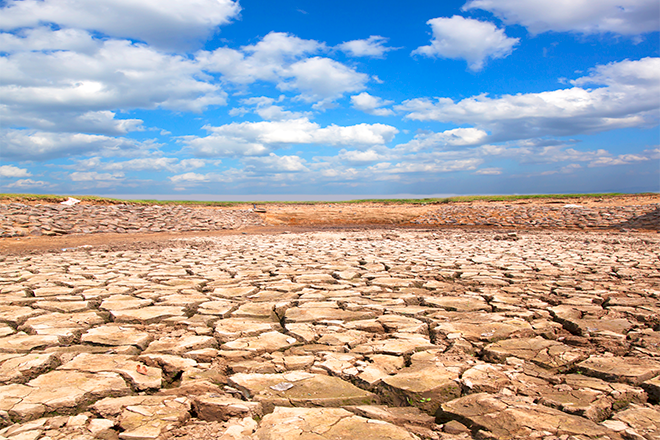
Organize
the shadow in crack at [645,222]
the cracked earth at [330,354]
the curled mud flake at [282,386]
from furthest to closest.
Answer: the shadow in crack at [645,222] < the curled mud flake at [282,386] < the cracked earth at [330,354]

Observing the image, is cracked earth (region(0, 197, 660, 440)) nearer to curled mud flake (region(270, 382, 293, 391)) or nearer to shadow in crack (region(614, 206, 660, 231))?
curled mud flake (region(270, 382, 293, 391))

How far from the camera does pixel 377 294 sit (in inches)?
140

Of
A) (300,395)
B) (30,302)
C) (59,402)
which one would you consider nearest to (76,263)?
(30,302)

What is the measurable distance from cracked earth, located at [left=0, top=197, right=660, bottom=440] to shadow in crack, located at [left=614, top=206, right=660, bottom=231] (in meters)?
10.9

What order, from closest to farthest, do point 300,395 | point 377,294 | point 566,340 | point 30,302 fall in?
point 300,395
point 566,340
point 30,302
point 377,294

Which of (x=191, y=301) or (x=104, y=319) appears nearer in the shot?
(x=104, y=319)

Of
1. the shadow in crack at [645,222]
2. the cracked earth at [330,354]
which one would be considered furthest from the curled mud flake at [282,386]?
the shadow in crack at [645,222]

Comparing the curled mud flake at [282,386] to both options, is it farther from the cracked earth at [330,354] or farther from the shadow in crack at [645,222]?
the shadow in crack at [645,222]

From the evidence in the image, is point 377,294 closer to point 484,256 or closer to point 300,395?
point 300,395

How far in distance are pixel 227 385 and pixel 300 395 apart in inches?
15.2

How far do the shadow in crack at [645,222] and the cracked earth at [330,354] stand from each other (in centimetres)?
1086

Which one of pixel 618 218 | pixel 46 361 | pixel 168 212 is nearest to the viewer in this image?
pixel 46 361

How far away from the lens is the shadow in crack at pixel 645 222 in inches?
501

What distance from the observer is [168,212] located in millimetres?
16156
